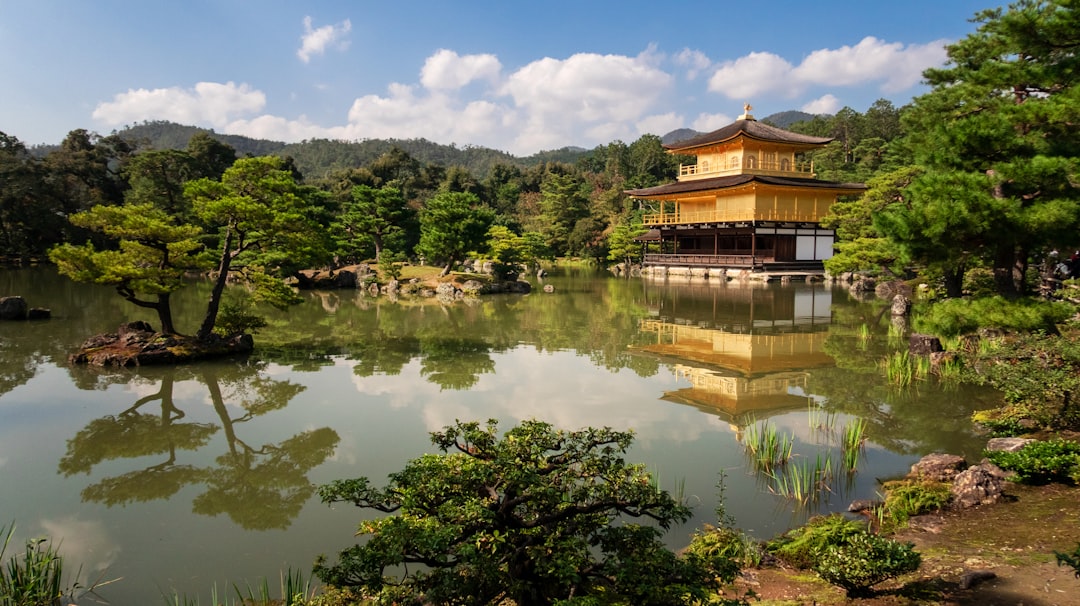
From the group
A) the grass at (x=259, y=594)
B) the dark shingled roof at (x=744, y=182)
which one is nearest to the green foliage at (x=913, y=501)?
the grass at (x=259, y=594)

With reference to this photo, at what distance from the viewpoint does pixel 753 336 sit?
557 inches

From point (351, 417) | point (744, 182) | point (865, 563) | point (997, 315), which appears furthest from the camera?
point (744, 182)

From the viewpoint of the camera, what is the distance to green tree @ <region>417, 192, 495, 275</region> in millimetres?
26188

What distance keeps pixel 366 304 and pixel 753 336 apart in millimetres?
12937

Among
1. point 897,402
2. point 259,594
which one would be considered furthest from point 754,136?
point 259,594

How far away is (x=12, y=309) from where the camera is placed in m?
16.0

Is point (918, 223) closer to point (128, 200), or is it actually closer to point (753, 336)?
point (753, 336)

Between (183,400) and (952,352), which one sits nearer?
(183,400)

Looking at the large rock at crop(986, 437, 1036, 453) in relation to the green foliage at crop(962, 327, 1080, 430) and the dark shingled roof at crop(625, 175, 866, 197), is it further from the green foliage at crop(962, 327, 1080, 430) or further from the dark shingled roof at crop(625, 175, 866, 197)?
the dark shingled roof at crop(625, 175, 866, 197)

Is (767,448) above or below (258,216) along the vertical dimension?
below

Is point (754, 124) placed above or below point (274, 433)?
above

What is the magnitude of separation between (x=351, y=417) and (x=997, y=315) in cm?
837

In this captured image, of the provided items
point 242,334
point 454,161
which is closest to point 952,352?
point 242,334

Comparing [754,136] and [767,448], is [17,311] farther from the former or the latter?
[754,136]
